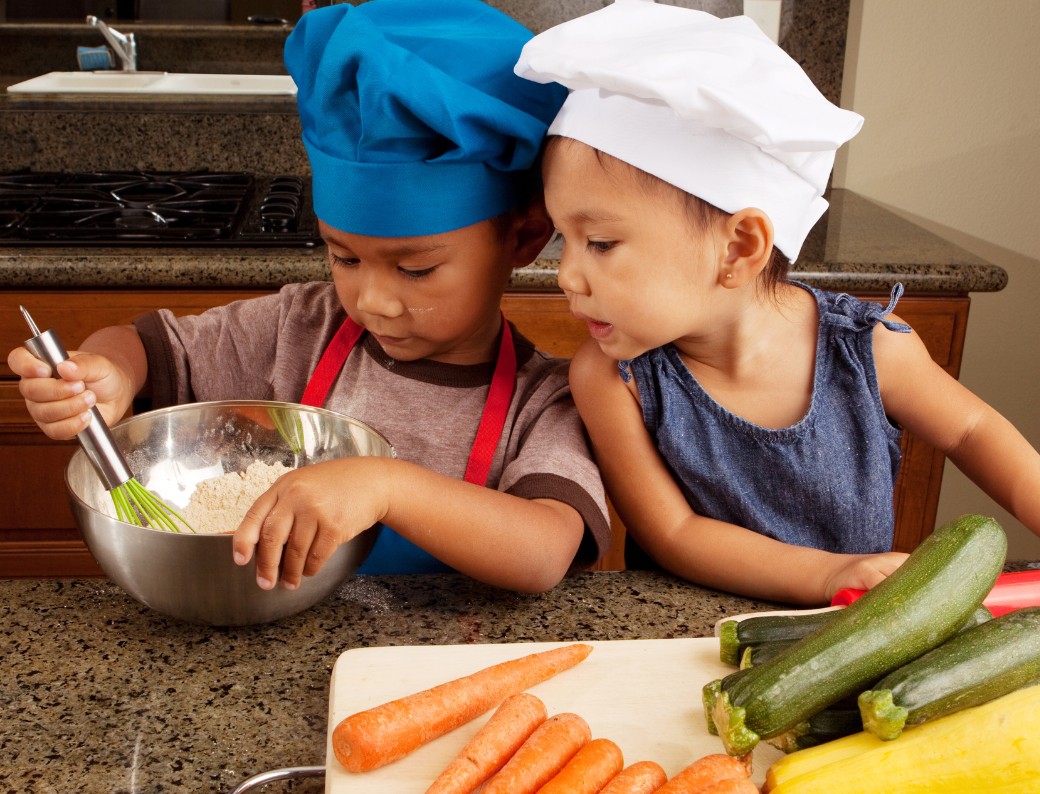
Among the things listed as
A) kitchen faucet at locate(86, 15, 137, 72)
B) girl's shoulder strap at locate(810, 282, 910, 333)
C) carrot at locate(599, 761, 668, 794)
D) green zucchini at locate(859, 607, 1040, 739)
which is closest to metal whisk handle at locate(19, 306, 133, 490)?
carrot at locate(599, 761, 668, 794)

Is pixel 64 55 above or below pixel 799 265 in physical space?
above

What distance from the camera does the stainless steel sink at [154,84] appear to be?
237 cm

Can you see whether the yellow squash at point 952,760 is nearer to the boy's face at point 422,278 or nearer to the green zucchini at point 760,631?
the green zucchini at point 760,631

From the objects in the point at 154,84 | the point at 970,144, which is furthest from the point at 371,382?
the point at 970,144

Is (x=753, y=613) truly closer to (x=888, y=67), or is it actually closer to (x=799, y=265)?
(x=799, y=265)

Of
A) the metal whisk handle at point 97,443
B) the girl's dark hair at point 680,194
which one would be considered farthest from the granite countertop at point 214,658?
the girl's dark hair at point 680,194

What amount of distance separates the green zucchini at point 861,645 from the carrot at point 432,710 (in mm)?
136

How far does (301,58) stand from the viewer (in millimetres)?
998

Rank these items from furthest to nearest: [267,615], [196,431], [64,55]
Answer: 1. [64,55]
2. [196,431]
3. [267,615]

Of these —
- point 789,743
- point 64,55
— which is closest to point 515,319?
point 789,743

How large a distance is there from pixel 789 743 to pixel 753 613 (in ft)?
0.66

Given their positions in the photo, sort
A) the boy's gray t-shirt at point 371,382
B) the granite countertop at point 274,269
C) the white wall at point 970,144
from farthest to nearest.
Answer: the white wall at point 970,144, the granite countertop at point 274,269, the boy's gray t-shirt at point 371,382

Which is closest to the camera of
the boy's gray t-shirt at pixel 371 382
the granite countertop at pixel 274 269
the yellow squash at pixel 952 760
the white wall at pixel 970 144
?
the yellow squash at pixel 952 760

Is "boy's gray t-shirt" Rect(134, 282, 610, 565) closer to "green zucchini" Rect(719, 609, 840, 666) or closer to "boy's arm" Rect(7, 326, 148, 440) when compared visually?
"boy's arm" Rect(7, 326, 148, 440)
